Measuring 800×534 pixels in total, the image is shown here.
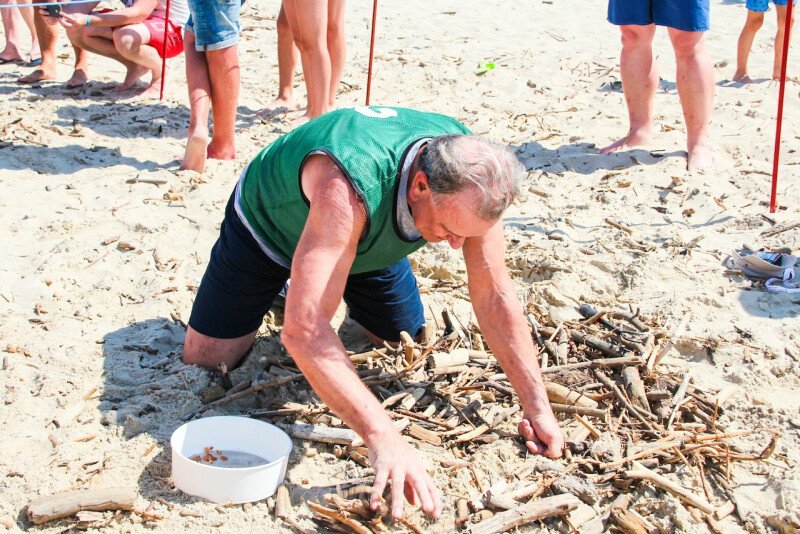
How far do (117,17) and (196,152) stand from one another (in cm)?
194

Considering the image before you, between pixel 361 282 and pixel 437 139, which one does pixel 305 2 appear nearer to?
pixel 361 282

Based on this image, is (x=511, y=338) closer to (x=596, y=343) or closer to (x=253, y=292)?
(x=596, y=343)

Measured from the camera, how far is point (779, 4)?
6.75 metres

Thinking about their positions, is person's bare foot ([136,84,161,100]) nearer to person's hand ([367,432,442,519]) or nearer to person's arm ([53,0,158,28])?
person's arm ([53,0,158,28])

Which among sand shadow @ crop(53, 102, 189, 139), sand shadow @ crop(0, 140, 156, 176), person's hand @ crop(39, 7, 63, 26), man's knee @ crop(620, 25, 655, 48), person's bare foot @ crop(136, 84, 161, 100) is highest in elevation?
man's knee @ crop(620, 25, 655, 48)

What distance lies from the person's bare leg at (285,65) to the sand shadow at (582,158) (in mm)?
1811

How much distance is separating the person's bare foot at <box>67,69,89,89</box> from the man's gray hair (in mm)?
4892

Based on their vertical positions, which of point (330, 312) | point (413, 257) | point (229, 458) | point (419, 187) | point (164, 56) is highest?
point (419, 187)

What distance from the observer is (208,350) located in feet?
11.4

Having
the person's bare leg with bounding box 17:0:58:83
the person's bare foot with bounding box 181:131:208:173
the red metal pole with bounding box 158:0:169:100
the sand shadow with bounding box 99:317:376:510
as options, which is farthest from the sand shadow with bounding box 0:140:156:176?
the sand shadow with bounding box 99:317:376:510

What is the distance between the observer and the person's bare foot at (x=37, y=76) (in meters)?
6.71

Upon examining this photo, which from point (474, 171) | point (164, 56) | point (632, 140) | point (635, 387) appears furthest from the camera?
point (164, 56)

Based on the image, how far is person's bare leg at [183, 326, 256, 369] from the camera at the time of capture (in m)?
3.46

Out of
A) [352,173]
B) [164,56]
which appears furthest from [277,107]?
[352,173]
